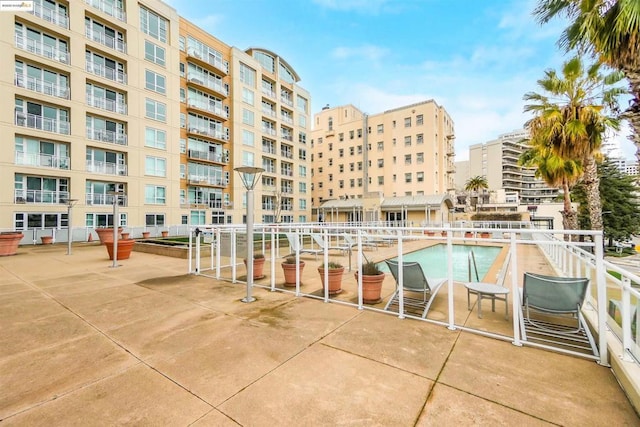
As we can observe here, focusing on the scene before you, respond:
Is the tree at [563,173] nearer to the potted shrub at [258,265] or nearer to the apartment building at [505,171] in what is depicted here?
the potted shrub at [258,265]

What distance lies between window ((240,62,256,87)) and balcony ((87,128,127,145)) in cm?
1482

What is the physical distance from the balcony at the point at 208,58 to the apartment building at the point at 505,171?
67.1m

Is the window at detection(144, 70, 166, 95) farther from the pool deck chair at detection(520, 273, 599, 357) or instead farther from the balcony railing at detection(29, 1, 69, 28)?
the pool deck chair at detection(520, 273, 599, 357)

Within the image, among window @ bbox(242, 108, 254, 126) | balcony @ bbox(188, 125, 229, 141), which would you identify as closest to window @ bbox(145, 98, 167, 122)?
balcony @ bbox(188, 125, 229, 141)

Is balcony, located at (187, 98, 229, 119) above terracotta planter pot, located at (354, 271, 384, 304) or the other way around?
above

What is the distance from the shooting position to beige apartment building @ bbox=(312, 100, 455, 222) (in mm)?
35625

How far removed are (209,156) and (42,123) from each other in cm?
1253

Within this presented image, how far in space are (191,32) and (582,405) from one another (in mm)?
35234

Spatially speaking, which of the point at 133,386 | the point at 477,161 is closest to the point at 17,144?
the point at 133,386

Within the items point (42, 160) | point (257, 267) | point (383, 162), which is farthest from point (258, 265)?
point (383, 162)

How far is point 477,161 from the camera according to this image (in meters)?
76.4

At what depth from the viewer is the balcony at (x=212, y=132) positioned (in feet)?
90.6

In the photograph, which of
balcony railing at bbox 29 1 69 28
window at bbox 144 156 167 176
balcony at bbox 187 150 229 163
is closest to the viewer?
balcony railing at bbox 29 1 69 28

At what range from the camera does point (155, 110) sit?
24438mm
